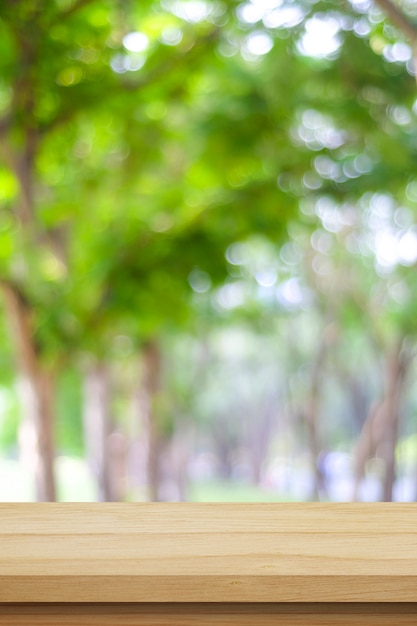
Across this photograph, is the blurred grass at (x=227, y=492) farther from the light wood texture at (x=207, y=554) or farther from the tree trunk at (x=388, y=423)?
the light wood texture at (x=207, y=554)

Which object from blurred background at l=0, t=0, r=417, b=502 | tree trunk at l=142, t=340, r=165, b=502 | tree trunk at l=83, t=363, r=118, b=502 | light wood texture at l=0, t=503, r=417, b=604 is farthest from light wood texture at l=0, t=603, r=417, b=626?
tree trunk at l=142, t=340, r=165, b=502

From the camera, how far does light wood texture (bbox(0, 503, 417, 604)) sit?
87 centimetres

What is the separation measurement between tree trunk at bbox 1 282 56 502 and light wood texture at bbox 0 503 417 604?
514 cm

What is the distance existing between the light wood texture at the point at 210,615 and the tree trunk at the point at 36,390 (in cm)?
517

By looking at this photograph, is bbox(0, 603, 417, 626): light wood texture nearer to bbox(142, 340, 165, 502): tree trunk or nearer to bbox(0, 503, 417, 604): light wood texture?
bbox(0, 503, 417, 604): light wood texture

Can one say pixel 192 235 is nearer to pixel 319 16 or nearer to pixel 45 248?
pixel 45 248

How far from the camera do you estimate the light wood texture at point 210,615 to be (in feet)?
2.88

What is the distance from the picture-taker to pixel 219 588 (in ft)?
2.85

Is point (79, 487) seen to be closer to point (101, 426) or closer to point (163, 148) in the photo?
point (101, 426)

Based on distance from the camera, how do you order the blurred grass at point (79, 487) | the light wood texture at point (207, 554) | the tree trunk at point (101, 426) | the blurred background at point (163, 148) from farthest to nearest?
the blurred grass at point (79, 487)
the tree trunk at point (101, 426)
the blurred background at point (163, 148)
the light wood texture at point (207, 554)

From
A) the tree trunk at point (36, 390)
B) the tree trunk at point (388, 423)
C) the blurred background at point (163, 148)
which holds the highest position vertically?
the tree trunk at point (388, 423)

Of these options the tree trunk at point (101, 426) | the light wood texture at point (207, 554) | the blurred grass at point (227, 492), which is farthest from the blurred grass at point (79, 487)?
the light wood texture at point (207, 554)

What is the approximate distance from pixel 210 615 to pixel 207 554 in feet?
0.21

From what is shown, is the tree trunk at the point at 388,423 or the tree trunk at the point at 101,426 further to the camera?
the tree trunk at the point at 388,423
